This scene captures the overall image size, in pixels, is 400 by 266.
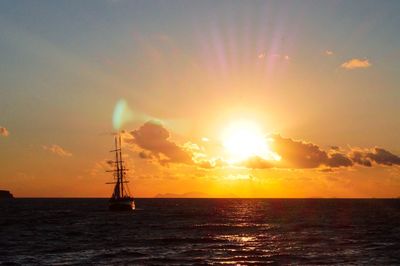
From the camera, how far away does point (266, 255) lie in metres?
58.9

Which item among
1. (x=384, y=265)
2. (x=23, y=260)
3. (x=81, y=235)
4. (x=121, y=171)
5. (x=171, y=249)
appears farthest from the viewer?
(x=121, y=171)

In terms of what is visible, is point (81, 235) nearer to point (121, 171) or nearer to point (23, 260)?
point (23, 260)

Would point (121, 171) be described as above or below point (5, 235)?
above

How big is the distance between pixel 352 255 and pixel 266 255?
9.65 metres

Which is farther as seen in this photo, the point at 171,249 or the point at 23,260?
the point at 171,249

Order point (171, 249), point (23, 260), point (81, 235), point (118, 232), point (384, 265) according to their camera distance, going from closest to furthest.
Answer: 1. point (384, 265)
2. point (23, 260)
3. point (171, 249)
4. point (81, 235)
5. point (118, 232)

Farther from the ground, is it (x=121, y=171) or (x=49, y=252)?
(x=121, y=171)

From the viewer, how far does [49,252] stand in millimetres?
61656

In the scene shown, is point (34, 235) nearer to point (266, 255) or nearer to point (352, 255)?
point (266, 255)

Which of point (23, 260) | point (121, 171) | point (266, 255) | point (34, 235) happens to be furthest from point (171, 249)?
point (121, 171)

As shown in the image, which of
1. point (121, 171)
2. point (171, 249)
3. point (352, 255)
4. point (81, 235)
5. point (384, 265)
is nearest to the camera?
point (384, 265)

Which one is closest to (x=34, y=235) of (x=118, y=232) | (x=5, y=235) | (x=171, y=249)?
(x=5, y=235)

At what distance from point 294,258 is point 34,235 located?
47.4 meters

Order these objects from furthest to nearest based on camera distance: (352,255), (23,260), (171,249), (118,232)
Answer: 1. (118,232)
2. (171,249)
3. (352,255)
4. (23,260)
